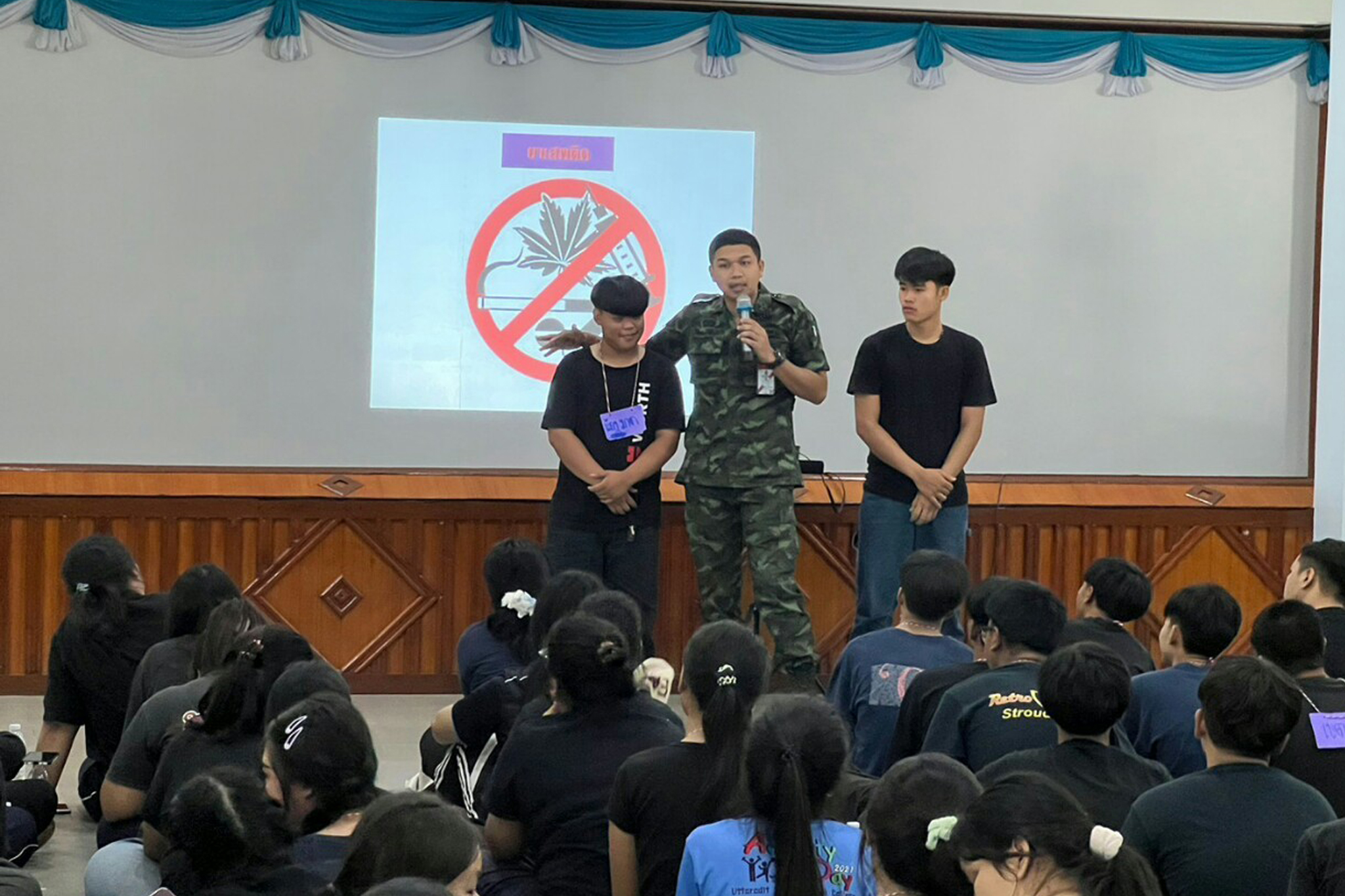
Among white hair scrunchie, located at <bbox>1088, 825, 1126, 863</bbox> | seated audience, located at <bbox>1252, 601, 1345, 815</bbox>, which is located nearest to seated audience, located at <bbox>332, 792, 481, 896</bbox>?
white hair scrunchie, located at <bbox>1088, 825, 1126, 863</bbox>

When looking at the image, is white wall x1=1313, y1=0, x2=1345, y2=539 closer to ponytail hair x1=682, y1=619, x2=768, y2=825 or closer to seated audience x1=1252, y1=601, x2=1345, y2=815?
seated audience x1=1252, y1=601, x2=1345, y2=815

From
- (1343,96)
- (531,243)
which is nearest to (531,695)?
(531,243)

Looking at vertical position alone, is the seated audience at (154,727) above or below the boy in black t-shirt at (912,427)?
below

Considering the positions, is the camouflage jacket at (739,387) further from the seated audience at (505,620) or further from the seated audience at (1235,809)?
the seated audience at (1235,809)

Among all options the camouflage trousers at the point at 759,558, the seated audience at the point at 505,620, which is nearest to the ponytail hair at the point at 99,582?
the seated audience at the point at 505,620

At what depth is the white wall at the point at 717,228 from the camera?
6797mm

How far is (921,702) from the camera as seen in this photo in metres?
3.72

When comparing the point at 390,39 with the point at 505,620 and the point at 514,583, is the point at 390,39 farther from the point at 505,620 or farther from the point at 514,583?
the point at 505,620

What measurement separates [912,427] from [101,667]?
2.79 meters

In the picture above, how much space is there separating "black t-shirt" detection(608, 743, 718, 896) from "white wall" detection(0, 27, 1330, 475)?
4334 mm

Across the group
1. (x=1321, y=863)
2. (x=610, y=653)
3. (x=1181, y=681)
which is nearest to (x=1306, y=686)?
(x=1181, y=681)

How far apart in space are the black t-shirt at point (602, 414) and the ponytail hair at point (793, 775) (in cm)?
321

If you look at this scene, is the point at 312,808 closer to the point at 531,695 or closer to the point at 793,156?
the point at 531,695

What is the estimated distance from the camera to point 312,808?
2646mm
